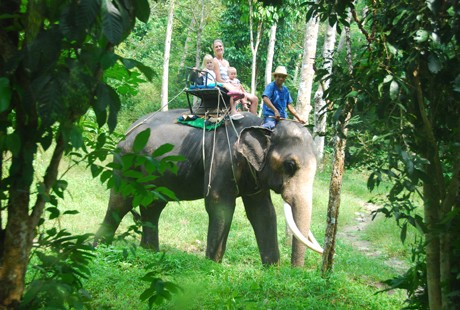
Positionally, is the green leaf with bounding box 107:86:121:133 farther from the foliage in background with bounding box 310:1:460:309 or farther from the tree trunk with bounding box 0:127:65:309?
the foliage in background with bounding box 310:1:460:309

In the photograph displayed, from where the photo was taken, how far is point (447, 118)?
11.4ft

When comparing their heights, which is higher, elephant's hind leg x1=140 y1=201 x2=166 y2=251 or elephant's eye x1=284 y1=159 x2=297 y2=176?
elephant's eye x1=284 y1=159 x2=297 y2=176

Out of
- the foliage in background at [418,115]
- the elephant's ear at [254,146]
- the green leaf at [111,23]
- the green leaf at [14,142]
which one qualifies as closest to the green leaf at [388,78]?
the foliage in background at [418,115]

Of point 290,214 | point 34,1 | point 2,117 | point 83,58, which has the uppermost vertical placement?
point 34,1

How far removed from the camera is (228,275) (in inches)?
257

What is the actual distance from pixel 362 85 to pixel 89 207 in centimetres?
905

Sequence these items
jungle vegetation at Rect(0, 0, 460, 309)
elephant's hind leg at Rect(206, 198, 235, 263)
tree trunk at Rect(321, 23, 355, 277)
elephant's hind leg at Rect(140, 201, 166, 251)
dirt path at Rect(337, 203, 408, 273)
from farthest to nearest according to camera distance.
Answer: dirt path at Rect(337, 203, 408, 273), elephant's hind leg at Rect(140, 201, 166, 251), elephant's hind leg at Rect(206, 198, 235, 263), tree trunk at Rect(321, 23, 355, 277), jungle vegetation at Rect(0, 0, 460, 309)

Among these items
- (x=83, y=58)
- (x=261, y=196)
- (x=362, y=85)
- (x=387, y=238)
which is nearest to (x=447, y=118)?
(x=362, y=85)

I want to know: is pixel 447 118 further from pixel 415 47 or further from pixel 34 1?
pixel 34 1

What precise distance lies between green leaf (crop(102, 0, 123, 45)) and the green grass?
87cm

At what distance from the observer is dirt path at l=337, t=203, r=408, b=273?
985 cm

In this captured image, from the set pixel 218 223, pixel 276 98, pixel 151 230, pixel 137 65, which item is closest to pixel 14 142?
pixel 137 65

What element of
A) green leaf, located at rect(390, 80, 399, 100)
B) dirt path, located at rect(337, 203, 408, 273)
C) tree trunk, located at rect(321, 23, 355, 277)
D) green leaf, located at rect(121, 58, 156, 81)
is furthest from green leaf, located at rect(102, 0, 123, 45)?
dirt path, located at rect(337, 203, 408, 273)

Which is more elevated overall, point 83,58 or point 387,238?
point 83,58
